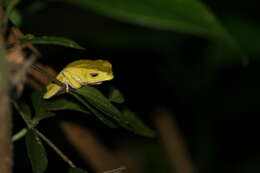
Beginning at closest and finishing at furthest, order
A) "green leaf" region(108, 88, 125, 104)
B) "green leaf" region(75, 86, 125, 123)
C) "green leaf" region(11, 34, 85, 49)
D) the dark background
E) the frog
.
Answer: "green leaf" region(11, 34, 85, 49) → "green leaf" region(75, 86, 125, 123) → "green leaf" region(108, 88, 125, 104) → the frog → the dark background

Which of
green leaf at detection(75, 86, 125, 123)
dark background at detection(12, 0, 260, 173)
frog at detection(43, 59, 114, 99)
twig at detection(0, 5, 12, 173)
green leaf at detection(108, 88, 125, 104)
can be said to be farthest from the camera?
dark background at detection(12, 0, 260, 173)

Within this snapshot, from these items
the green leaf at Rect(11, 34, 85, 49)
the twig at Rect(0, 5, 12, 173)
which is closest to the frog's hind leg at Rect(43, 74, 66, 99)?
the green leaf at Rect(11, 34, 85, 49)

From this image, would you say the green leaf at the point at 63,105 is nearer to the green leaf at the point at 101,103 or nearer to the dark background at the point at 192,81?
the green leaf at the point at 101,103

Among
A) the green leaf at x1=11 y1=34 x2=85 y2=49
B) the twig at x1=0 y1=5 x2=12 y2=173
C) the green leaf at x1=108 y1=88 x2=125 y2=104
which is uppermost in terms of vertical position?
the twig at x1=0 y1=5 x2=12 y2=173

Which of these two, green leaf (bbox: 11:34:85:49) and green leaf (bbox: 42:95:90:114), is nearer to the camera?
green leaf (bbox: 11:34:85:49)

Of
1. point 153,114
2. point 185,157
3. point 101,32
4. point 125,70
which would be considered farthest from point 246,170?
point 101,32

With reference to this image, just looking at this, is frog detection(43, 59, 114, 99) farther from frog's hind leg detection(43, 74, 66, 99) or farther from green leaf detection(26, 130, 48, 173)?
green leaf detection(26, 130, 48, 173)

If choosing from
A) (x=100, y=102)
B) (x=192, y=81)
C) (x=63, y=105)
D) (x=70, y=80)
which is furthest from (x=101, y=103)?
(x=192, y=81)

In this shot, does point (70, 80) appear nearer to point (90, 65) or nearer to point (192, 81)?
point (90, 65)
